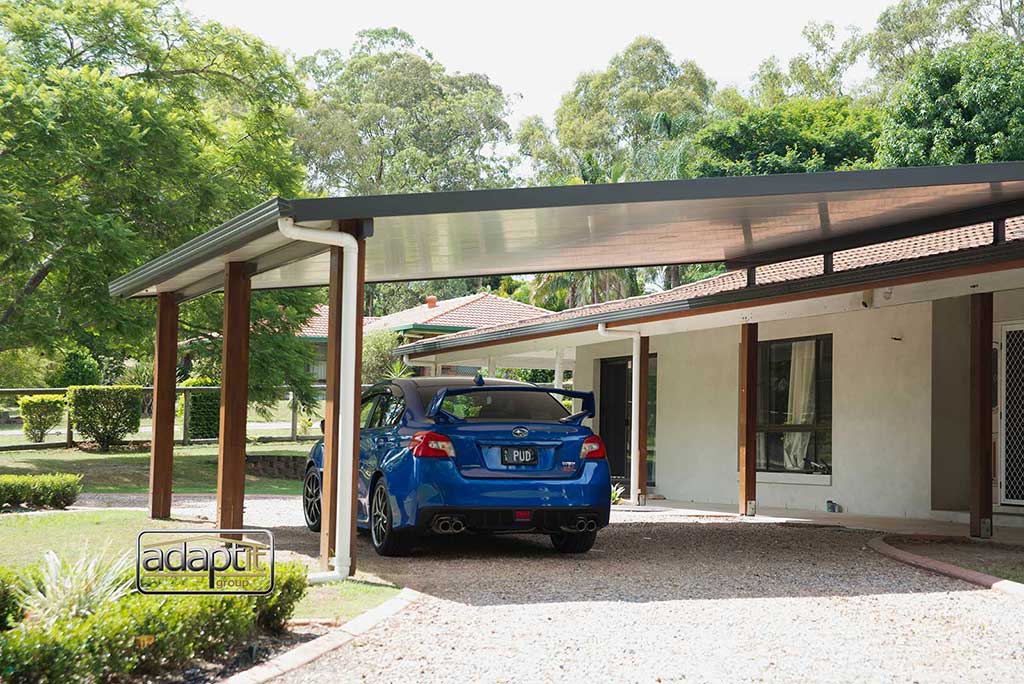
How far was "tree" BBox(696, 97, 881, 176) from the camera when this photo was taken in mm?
35344

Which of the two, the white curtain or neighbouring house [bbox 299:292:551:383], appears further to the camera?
neighbouring house [bbox 299:292:551:383]

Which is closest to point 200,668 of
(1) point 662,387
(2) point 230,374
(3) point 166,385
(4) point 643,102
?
(2) point 230,374

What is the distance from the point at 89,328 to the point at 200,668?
51.7ft

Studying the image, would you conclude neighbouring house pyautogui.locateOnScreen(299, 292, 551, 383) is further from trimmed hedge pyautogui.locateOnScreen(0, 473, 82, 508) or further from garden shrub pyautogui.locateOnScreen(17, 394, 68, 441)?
trimmed hedge pyautogui.locateOnScreen(0, 473, 82, 508)

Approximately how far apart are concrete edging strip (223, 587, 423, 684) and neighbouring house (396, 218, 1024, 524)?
5.46 meters

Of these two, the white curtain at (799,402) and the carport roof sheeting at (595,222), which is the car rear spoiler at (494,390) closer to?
the carport roof sheeting at (595,222)

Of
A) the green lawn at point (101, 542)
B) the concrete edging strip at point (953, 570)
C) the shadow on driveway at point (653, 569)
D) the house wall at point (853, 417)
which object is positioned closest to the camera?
the green lawn at point (101, 542)

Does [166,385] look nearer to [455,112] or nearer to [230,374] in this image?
[230,374]

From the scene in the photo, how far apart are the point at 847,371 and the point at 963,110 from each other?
16.8 m

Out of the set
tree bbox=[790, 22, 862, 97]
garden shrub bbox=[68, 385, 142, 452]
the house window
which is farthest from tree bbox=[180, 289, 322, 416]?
tree bbox=[790, 22, 862, 97]

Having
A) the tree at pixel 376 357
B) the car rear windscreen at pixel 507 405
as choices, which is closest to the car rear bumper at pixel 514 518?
the car rear windscreen at pixel 507 405

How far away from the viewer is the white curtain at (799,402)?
1507cm

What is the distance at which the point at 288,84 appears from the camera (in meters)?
23.6

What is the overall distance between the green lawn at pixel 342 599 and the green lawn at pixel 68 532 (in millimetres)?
1864
